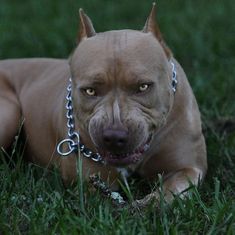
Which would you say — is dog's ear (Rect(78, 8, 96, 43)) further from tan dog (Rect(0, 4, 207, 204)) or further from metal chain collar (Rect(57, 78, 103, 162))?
metal chain collar (Rect(57, 78, 103, 162))

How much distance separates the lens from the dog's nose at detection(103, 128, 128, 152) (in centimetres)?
424

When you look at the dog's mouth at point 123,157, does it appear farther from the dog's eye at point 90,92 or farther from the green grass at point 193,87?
the dog's eye at point 90,92

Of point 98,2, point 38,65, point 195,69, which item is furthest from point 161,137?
point 98,2

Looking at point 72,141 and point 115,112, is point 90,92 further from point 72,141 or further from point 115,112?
point 72,141

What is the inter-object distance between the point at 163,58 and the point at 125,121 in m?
0.51

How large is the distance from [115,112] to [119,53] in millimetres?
328

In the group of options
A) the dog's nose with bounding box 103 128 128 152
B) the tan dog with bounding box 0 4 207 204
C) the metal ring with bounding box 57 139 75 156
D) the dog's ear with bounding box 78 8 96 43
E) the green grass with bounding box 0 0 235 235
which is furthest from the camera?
the metal ring with bounding box 57 139 75 156

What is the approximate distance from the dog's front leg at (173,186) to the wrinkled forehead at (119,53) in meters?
0.66

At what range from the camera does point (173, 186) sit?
468cm

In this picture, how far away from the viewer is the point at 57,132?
17.1 ft

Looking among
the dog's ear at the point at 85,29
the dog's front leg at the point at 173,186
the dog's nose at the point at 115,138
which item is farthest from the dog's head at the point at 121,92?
the dog's front leg at the point at 173,186

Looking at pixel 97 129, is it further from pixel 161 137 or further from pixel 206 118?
pixel 206 118

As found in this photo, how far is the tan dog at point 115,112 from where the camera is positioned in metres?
4.36

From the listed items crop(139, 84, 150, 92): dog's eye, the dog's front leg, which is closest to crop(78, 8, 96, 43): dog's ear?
crop(139, 84, 150, 92): dog's eye
